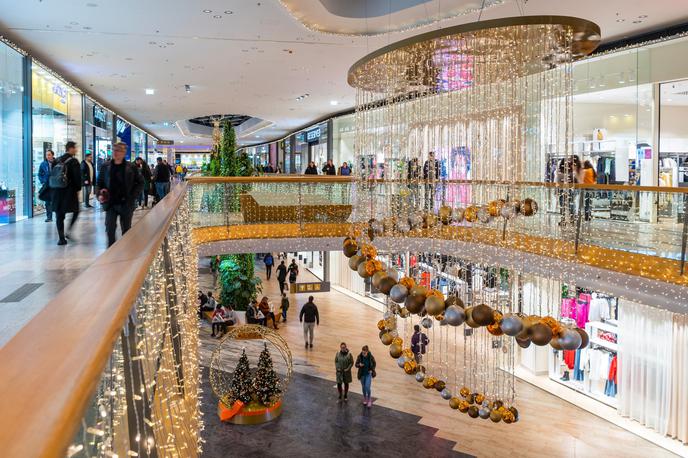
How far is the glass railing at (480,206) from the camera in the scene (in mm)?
7922

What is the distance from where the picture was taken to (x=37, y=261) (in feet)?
20.6

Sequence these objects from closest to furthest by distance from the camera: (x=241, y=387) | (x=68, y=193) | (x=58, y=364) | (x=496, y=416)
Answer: (x=58, y=364)
(x=68, y=193)
(x=496, y=416)
(x=241, y=387)

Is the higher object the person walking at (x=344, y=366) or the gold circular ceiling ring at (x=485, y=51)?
the gold circular ceiling ring at (x=485, y=51)

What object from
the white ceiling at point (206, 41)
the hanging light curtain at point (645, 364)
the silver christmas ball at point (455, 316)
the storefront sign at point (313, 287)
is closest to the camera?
the silver christmas ball at point (455, 316)

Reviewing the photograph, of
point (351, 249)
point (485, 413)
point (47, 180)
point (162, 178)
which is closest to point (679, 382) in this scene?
point (485, 413)

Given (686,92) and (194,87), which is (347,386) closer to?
(686,92)

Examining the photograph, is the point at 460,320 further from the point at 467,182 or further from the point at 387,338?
the point at 467,182

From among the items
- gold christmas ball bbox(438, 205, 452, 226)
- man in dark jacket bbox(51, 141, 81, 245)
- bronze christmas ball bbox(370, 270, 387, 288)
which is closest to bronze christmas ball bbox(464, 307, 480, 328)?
bronze christmas ball bbox(370, 270, 387, 288)

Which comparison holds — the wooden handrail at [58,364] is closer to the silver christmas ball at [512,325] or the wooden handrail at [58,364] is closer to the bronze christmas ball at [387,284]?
the silver christmas ball at [512,325]

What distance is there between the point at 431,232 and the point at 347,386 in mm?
3714

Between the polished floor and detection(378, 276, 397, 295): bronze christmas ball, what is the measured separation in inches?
184

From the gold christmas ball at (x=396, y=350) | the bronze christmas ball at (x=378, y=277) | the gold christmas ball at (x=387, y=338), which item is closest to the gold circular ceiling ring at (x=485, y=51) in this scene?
the bronze christmas ball at (x=378, y=277)

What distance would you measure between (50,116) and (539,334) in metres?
14.4

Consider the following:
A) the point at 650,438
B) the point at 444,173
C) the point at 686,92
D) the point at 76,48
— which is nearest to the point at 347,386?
the point at 444,173
